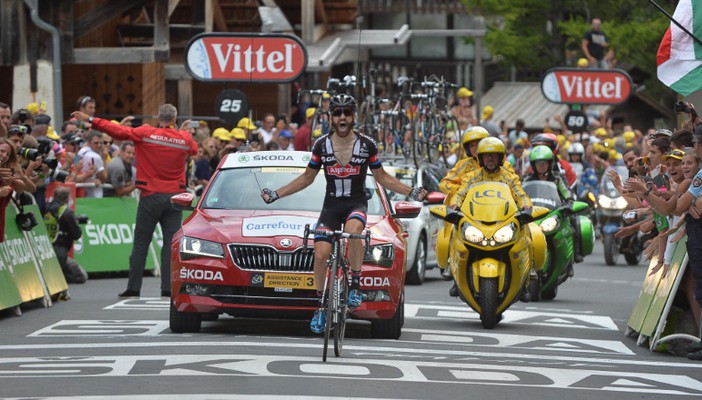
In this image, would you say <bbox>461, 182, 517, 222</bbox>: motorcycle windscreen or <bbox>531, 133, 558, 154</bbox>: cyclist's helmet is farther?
<bbox>531, 133, 558, 154</bbox>: cyclist's helmet

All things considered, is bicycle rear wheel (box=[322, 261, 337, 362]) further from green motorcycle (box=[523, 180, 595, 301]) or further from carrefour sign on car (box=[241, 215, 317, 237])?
green motorcycle (box=[523, 180, 595, 301])

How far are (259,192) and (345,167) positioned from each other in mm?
2131

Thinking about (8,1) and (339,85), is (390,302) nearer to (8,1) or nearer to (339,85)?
(339,85)

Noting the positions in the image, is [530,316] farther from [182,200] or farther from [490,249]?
[182,200]

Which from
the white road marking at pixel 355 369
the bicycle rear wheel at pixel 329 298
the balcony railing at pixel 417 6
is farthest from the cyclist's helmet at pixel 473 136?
the balcony railing at pixel 417 6

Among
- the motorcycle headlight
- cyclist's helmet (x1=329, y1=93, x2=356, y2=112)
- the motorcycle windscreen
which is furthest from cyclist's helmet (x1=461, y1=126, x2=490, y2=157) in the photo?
cyclist's helmet (x1=329, y1=93, x2=356, y2=112)

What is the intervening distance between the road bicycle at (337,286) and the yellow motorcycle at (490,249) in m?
2.98

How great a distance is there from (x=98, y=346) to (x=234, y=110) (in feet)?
44.3

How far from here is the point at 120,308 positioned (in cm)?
1902

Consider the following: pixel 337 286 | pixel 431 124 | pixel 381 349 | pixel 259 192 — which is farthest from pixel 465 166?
pixel 431 124

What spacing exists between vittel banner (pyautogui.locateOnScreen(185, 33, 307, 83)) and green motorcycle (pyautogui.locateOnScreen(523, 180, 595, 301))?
736 cm

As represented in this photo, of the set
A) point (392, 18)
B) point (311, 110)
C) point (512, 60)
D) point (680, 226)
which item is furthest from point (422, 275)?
point (392, 18)

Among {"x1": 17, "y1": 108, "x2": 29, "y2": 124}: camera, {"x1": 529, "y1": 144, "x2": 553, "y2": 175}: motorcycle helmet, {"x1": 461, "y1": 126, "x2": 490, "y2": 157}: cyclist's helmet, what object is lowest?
{"x1": 529, "y1": 144, "x2": 553, "y2": 175}: motorcycle helmet

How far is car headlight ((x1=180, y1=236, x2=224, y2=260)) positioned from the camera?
51.2ft
